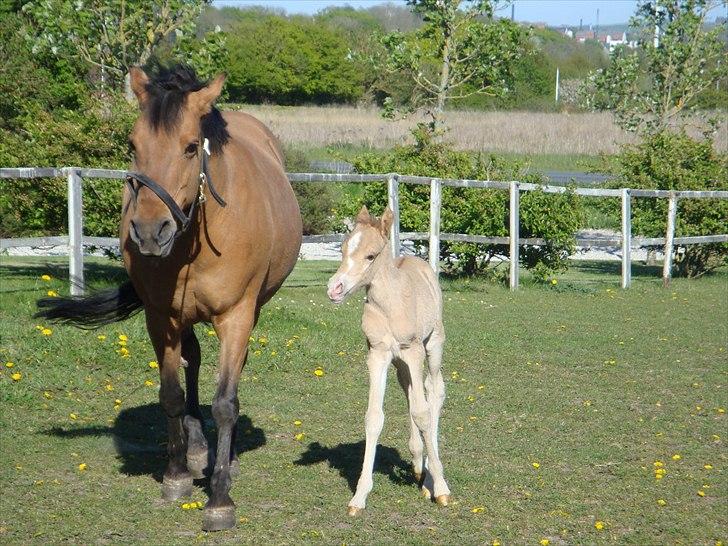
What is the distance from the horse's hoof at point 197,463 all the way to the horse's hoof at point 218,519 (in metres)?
0.93

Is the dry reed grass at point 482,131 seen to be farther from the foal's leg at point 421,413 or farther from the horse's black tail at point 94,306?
the foal's leg at point 421,413

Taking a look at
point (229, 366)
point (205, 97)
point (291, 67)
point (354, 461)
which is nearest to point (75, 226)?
point (354, 461)

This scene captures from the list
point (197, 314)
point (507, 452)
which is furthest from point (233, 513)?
point (507, 452)

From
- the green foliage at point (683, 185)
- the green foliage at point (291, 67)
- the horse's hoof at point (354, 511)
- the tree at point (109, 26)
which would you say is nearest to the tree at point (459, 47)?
the green foliage at point (683, 185)

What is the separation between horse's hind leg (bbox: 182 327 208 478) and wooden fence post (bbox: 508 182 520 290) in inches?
402

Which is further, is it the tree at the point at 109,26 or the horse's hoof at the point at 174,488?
the tree at the point at 109,26

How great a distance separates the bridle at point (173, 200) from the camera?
5212mm

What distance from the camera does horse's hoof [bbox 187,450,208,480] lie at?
656 centimetres

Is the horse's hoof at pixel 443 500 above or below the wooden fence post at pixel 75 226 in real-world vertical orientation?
below

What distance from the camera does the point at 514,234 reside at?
660 inches

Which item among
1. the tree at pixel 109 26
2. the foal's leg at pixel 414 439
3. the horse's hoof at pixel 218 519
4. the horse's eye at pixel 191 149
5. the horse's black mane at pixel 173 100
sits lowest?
the horse's hoof at pixel 218 519

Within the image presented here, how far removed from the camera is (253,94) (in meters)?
63.3

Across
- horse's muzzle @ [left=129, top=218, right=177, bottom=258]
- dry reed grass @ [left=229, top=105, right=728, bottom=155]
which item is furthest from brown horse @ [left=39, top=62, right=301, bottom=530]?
dry reed grass @ [left=229, top=105, right=728, bottom=155]

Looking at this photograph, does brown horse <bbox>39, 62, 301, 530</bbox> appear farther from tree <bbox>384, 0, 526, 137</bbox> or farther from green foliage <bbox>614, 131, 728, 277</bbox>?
tree <bbox>384, 0, 526, 137</bbox>
